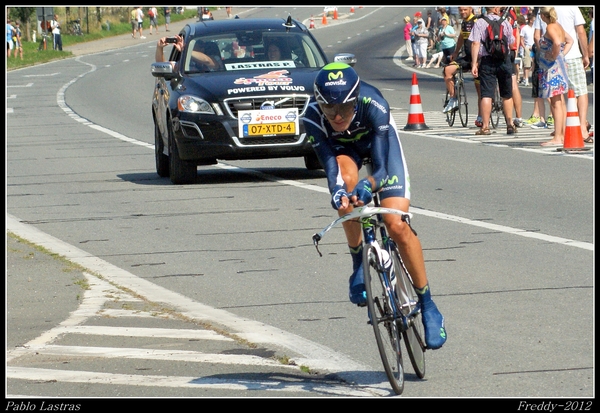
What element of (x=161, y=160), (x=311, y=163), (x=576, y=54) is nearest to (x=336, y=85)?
(x=311, y=163)

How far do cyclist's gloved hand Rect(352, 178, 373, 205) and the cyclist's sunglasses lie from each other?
15.0 inches

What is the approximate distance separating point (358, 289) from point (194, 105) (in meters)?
8.24

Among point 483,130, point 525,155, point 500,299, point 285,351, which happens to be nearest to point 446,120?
point 483,130

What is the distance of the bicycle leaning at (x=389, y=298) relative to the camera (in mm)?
5617

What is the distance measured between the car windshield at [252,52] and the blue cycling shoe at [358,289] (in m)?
8.68

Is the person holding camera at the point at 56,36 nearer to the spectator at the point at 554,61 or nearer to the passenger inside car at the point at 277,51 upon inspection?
the spectator at the point at 554,61

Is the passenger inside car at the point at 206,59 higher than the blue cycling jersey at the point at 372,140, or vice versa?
the blue cycling jersey at the point at 372,140

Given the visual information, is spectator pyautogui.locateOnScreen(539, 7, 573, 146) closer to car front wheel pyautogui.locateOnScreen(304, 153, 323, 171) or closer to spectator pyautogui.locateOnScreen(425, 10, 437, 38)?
car front wheel pyautogui.locateOnScreen(304, 153, 323, 171)

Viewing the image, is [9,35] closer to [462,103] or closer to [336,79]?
[462,103]

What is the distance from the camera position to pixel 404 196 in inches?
239

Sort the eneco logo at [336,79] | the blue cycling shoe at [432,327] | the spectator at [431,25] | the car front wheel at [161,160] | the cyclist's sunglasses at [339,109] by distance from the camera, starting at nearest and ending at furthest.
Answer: the eneco logo at [336,79] → the cyclist's sunglasses at [339,109] → the blue cycling shoe at [432,327] → the car front wheel at [161,160] → the spectator at [431,25]

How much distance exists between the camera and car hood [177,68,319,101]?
13672 millimetres

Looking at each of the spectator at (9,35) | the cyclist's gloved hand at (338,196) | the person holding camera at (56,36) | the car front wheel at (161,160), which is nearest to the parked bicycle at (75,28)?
the person holding camera at (56,36)

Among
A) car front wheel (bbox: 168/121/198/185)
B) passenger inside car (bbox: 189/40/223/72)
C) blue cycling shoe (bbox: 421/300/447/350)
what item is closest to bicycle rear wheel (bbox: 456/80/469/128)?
passenger inside car (bbox: 189/40/223/72)
